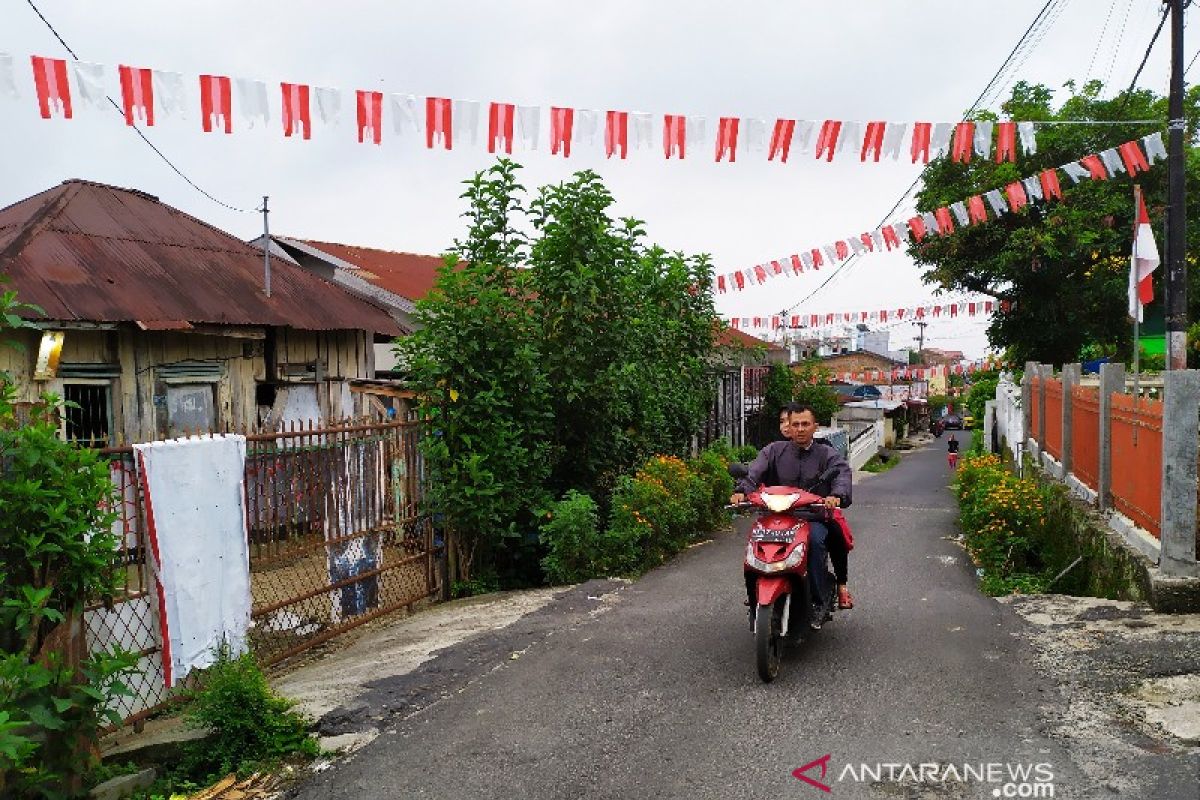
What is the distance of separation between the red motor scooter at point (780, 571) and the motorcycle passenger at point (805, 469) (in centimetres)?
9

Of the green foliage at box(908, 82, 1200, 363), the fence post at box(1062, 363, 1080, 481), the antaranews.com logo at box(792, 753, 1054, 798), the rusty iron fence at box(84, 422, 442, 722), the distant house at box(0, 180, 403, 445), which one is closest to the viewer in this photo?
the antaranews.com logo at box(792, 753, 1054, 798)

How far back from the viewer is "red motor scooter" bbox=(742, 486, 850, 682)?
16.4ft

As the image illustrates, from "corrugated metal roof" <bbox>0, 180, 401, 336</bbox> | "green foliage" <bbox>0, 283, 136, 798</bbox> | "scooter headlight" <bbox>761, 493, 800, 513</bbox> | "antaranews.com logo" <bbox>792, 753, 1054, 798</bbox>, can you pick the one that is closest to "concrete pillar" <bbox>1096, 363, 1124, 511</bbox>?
"scooter headlight" <bbox>761, 493, 800, 513</bbox>

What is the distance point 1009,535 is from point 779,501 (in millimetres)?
4241

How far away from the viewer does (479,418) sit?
801cm

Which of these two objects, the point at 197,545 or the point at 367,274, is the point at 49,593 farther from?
the point at 367,274

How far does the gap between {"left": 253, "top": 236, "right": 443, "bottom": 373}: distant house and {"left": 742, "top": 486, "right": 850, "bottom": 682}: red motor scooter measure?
10.4 m

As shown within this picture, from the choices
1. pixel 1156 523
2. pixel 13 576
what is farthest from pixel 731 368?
pixel 13 576

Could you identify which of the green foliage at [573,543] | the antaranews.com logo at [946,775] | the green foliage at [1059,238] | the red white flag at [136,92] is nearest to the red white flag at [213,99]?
the red white flag at [136,92]

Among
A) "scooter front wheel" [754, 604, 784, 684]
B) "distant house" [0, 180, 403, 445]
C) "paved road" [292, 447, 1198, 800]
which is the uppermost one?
"distant house" [0, 180, 403, 445]

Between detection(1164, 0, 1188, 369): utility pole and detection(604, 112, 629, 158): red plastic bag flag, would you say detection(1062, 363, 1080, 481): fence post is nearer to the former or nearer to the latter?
detection(1164, 0, 1188, 369): utility pole

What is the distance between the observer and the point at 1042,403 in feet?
40.8

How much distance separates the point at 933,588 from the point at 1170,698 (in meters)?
3.10

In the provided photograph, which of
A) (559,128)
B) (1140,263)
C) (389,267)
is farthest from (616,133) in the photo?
(389,267)
